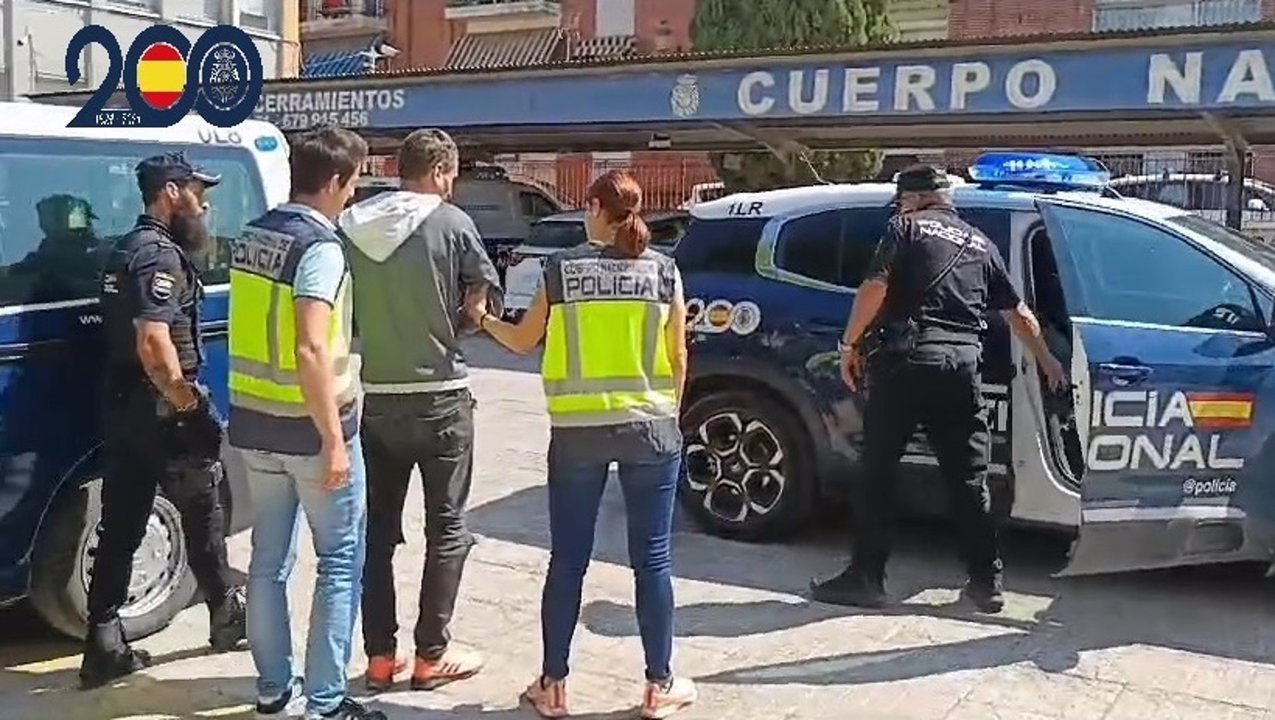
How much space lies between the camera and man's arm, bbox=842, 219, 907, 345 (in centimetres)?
554

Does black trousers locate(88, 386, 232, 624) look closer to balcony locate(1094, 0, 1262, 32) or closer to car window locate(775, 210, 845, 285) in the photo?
car window locate(775, 210, 845, 285)

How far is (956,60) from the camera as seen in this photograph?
459 inches

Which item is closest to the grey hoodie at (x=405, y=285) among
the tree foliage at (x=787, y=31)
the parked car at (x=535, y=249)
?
the parked car at (x=535, y=249)

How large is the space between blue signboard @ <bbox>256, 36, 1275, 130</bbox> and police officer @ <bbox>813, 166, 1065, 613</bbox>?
5.84 meters

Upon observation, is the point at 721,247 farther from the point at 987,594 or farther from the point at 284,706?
the point at 284,706

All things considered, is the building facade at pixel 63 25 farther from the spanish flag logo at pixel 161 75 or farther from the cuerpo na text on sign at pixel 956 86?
the spanish flag logo at pixel 161 75

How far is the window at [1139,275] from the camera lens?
19.0ft

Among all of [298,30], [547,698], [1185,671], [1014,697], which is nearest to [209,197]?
[547,698]

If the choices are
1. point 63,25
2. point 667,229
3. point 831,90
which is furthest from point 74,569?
point 63,25

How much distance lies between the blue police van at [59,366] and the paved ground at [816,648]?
29 centimetres

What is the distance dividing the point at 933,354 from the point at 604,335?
5.56 feet

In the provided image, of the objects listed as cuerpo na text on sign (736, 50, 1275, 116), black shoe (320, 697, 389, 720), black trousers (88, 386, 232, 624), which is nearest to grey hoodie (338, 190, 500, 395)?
black trousers (88, 386, 232, 624)

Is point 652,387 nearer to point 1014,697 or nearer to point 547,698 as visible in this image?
point 547,698

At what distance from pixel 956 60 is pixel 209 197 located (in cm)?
774
